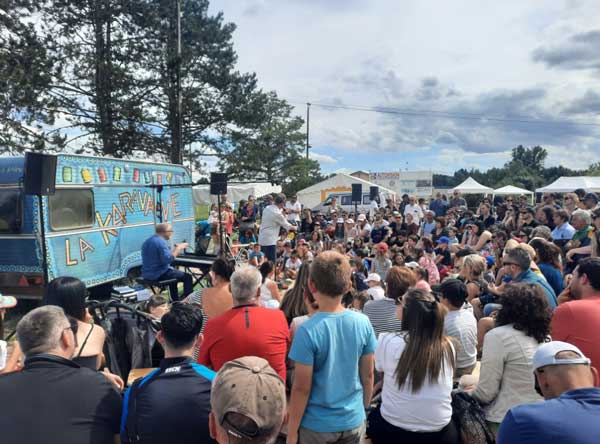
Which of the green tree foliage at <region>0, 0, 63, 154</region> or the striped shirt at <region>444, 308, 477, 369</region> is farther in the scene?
the green tree foliage at <region>0, 0, 63, 154</region>

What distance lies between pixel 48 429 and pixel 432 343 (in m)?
1.98

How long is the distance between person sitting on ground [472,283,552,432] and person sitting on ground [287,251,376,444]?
86cm

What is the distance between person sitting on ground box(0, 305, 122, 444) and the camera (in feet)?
5.58

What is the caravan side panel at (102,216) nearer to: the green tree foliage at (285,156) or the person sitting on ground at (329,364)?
the person sitting on ground at (329,364)

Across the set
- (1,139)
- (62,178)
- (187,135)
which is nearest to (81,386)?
(62,178)

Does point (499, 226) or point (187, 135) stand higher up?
point (187, 135)

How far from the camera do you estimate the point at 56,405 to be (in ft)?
5.75

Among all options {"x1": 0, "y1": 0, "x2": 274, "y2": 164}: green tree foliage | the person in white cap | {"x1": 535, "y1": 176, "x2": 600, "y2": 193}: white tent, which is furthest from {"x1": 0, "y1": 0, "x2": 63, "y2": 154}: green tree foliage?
{"x1": 535, "y1": 176, "x2": 600, "y2": 193}: white tent

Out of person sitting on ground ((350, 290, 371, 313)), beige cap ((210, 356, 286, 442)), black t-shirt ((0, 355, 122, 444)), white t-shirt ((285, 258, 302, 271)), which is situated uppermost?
beige cap ((210, 356, 286, 442))

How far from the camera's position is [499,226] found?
31.2 ft

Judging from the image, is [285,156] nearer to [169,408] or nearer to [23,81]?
[23,81]

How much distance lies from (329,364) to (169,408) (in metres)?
0.80

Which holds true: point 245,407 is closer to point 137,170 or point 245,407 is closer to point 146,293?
point 146,293

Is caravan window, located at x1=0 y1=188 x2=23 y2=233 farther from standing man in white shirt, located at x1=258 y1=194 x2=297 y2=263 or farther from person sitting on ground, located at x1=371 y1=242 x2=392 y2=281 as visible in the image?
person sitting on ground, located at x1=371 y1=242 x2=392 y2=281
